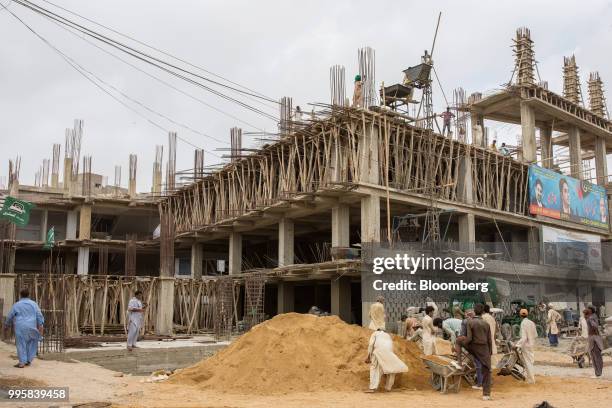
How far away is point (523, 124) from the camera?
36.8 m

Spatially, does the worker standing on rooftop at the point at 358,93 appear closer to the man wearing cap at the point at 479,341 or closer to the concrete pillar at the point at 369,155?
the concrete pillar at the point at 369,155

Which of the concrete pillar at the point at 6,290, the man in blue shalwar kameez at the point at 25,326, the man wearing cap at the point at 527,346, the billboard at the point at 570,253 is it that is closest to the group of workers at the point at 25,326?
the man in blue shalwar kameez at the point at 25,326

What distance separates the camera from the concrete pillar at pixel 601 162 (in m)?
43.4

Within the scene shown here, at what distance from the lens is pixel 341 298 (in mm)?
25359

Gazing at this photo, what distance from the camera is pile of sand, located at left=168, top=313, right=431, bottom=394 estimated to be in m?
10.5

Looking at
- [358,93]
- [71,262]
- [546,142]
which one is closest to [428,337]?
[358,93]

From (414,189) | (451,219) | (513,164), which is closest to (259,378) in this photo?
(414,189)

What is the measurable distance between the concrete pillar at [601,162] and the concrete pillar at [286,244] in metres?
27.4

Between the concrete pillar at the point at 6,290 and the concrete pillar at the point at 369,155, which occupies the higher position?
the concrete pillar at the point at 369,155

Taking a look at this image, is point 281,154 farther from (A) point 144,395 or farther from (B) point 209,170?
(A) point 144,395

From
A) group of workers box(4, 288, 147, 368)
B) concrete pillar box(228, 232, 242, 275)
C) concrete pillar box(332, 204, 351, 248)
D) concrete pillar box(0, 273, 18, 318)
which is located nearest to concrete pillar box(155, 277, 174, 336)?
concrete pillar box(0, 273, 18, 318)

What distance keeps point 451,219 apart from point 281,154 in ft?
30.8

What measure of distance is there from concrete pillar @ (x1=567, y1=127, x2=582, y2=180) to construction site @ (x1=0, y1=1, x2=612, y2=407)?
13 cm

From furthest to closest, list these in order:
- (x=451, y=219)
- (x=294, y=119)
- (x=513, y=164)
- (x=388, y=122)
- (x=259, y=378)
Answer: (x=513, y=164)
(x=451, y=219)
(x=294, y=119)
(x=388, y=122)
(x=259, y=378)
